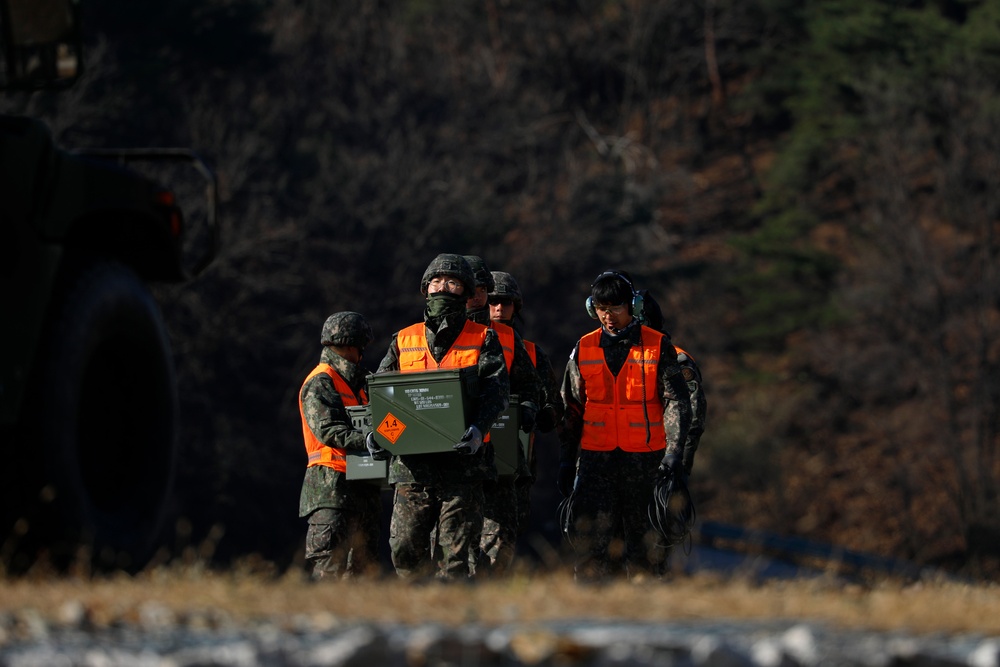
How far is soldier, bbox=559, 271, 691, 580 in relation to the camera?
1066cm

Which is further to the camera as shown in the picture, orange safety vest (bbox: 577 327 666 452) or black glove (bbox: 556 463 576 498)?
black glove (bbox: 556 463 576 498)

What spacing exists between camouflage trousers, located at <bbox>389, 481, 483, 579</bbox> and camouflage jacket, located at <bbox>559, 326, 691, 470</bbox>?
145 cm

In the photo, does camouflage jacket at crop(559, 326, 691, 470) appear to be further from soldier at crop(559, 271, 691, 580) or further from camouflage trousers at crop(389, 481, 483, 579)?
camouflage trousers at crop(389, 481, 483, 579)

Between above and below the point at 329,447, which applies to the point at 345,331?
above

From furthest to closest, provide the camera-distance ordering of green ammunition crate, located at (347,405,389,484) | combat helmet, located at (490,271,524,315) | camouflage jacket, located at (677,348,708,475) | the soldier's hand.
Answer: combat helmet, located at (490,271,524,315) < camouflage jacket, located at (677,348,708,475) < green ammunition crate, located at (347,405,389,484) < the soldier's hand

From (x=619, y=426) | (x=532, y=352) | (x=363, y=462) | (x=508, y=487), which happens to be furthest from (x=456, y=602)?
(x=532, y=352)

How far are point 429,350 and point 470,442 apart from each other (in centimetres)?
91

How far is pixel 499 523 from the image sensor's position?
10.4 meters

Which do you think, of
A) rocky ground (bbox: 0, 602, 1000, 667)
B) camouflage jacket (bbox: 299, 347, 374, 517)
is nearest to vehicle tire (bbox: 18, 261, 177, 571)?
rocky ground (bbox: 0, 602, 1000, 667)

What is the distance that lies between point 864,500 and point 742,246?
8.52m

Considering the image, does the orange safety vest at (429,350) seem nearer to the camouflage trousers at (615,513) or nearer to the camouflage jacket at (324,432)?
the camouflage jacket at (324,432)

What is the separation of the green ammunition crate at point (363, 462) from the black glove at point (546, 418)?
1.11 meters

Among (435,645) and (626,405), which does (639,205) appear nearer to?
(626,405)

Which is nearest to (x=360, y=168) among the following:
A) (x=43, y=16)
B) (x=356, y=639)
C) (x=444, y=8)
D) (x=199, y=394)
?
(x=199, y=394)
